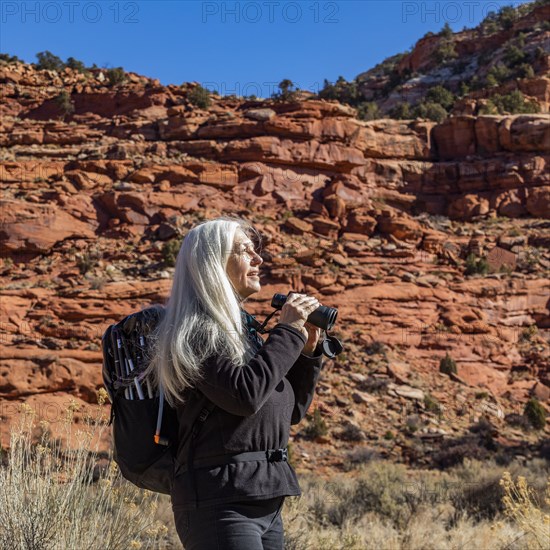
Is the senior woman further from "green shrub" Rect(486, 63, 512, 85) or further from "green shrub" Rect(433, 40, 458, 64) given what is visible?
"green shrub" Rect(433, 40, 458, 64)

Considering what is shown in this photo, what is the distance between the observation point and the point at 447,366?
63.7 feet

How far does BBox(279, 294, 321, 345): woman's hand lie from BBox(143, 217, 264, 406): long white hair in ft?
0.58

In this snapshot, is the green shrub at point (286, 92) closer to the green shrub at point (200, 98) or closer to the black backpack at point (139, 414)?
the green shrub at point (200, 98)

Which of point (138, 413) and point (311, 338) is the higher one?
point (311, 338)

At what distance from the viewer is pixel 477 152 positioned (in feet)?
103

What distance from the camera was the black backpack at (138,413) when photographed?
7.41 ft

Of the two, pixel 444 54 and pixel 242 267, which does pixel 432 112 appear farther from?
pixel 242 267

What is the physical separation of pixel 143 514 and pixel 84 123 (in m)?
30.8

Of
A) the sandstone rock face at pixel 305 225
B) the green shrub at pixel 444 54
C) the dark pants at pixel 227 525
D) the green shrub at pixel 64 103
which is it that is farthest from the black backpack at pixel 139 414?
the green shrub at pixel 444 54

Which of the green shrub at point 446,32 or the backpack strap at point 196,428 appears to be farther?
the green shrub at point 446,32

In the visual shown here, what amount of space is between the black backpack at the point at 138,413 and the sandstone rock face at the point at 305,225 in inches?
418

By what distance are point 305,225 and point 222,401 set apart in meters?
23.2

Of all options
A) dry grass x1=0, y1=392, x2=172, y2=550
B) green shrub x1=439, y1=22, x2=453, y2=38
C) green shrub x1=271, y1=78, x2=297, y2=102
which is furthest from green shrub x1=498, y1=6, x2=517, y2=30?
dry grass x1=0, y1=392, x2=172, y2=550

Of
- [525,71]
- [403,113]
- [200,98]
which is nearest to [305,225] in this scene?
[200,98]
